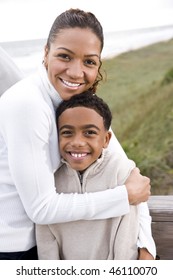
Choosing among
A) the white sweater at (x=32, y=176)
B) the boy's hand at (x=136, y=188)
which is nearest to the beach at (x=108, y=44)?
the white sweater at (x=32, y=176)

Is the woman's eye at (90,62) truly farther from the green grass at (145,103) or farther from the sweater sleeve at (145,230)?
the green grass at (145,103)

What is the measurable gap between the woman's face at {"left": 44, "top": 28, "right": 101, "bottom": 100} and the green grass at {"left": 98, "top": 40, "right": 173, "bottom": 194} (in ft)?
4.10

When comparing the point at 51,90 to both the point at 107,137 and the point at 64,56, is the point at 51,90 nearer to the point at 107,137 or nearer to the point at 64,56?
the point at 64,56

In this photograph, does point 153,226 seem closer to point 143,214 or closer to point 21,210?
point 143,214

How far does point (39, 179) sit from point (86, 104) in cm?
24

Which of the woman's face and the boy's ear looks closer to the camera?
the woman's face

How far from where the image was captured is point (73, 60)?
4.07 ft

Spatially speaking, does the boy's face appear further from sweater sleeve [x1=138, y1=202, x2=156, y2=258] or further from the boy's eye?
sweater sleeve [x1=138, y1=202, x2=156, y2=258]

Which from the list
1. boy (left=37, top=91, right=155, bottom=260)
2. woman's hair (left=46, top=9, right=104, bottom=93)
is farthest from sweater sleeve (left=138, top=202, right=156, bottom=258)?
woman's hair (left=46, top=9, right=104, bottom=93)

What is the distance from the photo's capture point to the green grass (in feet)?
8.66

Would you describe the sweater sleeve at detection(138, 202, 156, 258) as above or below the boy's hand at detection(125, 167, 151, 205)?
below
